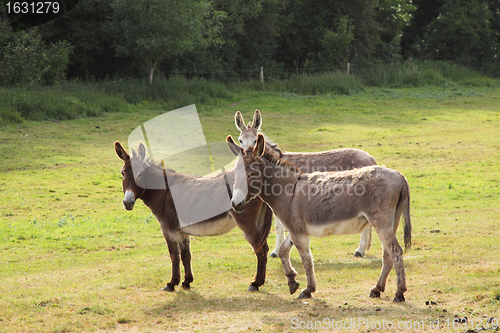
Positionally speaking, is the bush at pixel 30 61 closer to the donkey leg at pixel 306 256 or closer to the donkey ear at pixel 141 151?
the donkey ear at pixel 141 151

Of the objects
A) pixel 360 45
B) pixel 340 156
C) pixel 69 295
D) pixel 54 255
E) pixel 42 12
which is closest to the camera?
pixel 69 295

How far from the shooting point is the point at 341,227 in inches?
260

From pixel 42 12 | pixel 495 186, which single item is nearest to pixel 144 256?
pixel 495 186

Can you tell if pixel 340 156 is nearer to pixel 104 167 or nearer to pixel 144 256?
pixel 144 256

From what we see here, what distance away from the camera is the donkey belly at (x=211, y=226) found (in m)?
7.61

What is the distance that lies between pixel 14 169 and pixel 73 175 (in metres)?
1.93

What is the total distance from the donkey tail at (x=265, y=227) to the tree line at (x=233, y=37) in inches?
814

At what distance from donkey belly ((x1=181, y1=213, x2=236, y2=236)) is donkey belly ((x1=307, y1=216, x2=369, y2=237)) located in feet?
4.62

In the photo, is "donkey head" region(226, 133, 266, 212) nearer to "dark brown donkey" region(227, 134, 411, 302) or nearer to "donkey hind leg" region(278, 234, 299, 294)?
"dark brown donkey" region(227, 134, 411, 302)

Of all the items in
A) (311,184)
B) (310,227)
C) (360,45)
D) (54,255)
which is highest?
(360,45)

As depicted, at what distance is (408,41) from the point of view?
4528 cm

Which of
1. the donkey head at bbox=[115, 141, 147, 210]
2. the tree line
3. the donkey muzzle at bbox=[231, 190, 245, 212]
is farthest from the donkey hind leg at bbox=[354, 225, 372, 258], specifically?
the tree line

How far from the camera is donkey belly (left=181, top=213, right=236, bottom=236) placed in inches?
300

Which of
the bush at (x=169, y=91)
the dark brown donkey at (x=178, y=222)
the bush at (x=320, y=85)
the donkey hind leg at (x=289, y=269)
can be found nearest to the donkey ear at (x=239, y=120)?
the dark brown donkey at (x=178, y=222)
